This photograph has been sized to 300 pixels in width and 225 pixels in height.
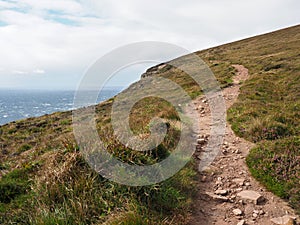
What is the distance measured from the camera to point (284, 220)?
4.91 metres

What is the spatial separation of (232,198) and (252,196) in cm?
43

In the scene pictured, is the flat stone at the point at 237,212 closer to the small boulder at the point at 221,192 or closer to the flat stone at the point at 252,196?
the flat stone at the point at 252,196

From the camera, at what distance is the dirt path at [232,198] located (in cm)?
511

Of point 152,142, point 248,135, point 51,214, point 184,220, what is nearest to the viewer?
point 51,214

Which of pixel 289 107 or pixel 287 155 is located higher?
pixel 289 107

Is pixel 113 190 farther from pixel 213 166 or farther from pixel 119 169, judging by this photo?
pixel 213 166

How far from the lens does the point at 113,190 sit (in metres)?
4.88

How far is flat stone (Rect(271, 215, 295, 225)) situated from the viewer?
4777 millimetres

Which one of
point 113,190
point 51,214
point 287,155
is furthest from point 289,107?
point 51,214

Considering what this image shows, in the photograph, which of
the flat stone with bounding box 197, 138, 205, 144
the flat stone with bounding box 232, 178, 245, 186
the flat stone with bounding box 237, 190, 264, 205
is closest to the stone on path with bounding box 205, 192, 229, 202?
the flat stone with bounding box 237, 190, 264, 205

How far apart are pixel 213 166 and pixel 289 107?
6383mm

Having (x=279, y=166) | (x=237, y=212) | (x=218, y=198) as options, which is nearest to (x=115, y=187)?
(x=218, y=198)

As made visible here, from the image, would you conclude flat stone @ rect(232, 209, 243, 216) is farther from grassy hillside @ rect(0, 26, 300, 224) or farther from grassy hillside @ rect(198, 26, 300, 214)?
grassy hillside @ rect(198, 26, 300, 214)

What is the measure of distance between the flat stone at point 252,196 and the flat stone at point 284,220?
1.98 feet
